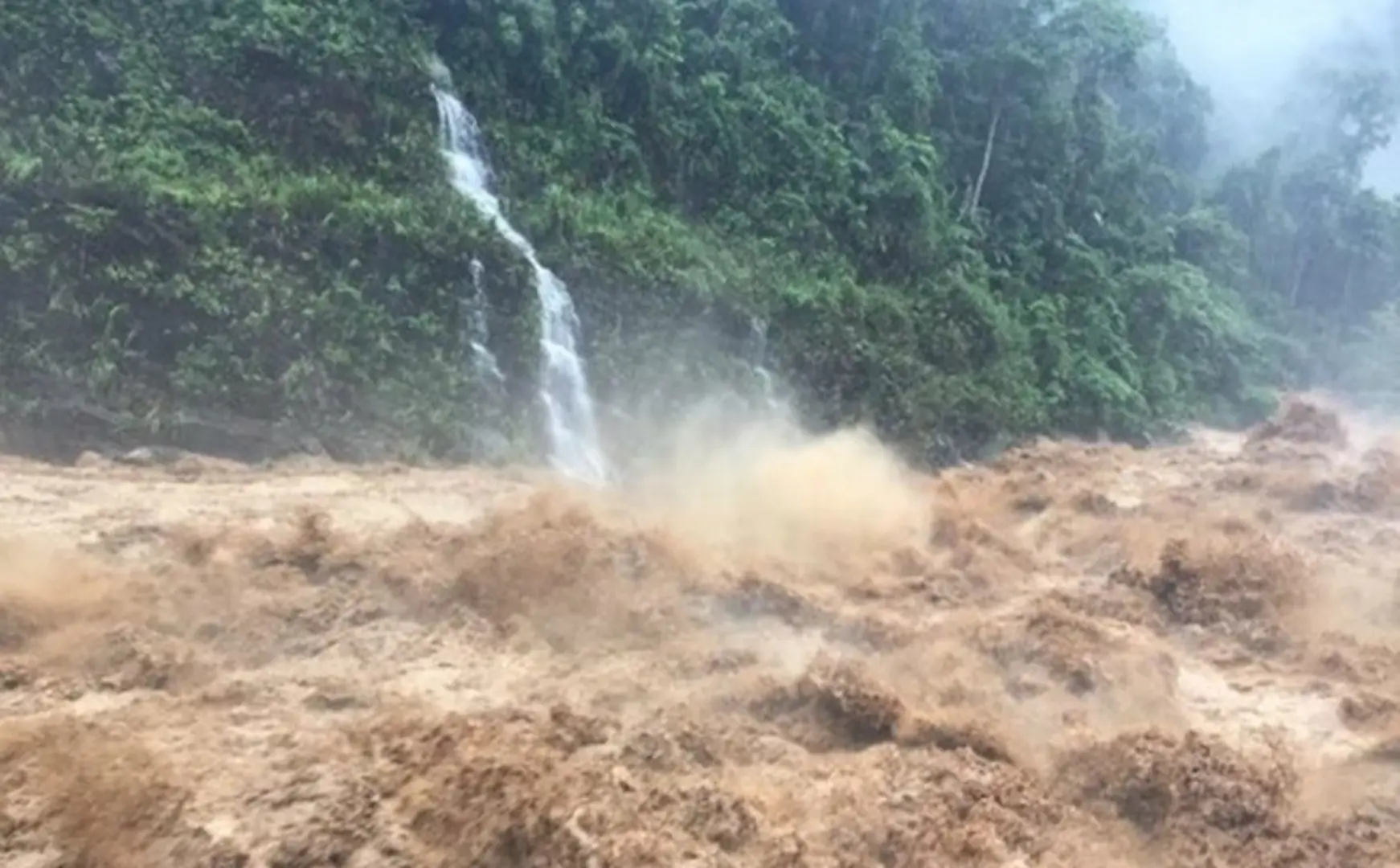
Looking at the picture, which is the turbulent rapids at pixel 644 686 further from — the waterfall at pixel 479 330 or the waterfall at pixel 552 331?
the waterfall at pixel 552 331

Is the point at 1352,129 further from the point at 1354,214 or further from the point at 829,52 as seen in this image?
the point at 829,52

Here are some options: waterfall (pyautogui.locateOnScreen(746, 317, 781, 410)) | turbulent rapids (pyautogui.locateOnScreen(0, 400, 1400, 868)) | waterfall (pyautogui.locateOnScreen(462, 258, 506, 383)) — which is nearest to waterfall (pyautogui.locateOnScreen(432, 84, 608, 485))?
waterfall (pyautogui.locateOnScreen(462, 258, 506, 383))

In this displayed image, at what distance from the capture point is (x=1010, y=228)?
28359 millimetres

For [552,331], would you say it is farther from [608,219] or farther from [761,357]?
[761,357]

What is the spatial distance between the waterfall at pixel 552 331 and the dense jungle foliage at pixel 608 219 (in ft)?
1.03

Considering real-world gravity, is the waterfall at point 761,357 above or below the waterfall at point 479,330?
above

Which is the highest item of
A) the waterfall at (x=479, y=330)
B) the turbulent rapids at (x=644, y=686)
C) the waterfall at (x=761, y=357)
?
the waterfall at (x=761, y=357)

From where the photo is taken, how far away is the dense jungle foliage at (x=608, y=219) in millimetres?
15188

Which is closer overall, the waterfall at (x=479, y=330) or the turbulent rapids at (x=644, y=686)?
the turbulent rapids at (x=644, y=686)

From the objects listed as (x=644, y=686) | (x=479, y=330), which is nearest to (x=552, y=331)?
(x=479, y=330)

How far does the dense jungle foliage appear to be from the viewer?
49.8 feet

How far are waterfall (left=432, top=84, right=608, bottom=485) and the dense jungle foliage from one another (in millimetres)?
314

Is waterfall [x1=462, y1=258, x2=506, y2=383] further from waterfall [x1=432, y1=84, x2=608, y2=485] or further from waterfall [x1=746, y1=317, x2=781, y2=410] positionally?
waterfall [x1=746, y1=317, x2=781, y2=410]

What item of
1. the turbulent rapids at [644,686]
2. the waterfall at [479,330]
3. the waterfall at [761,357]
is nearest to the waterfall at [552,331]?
the waterfall at [479,330]
